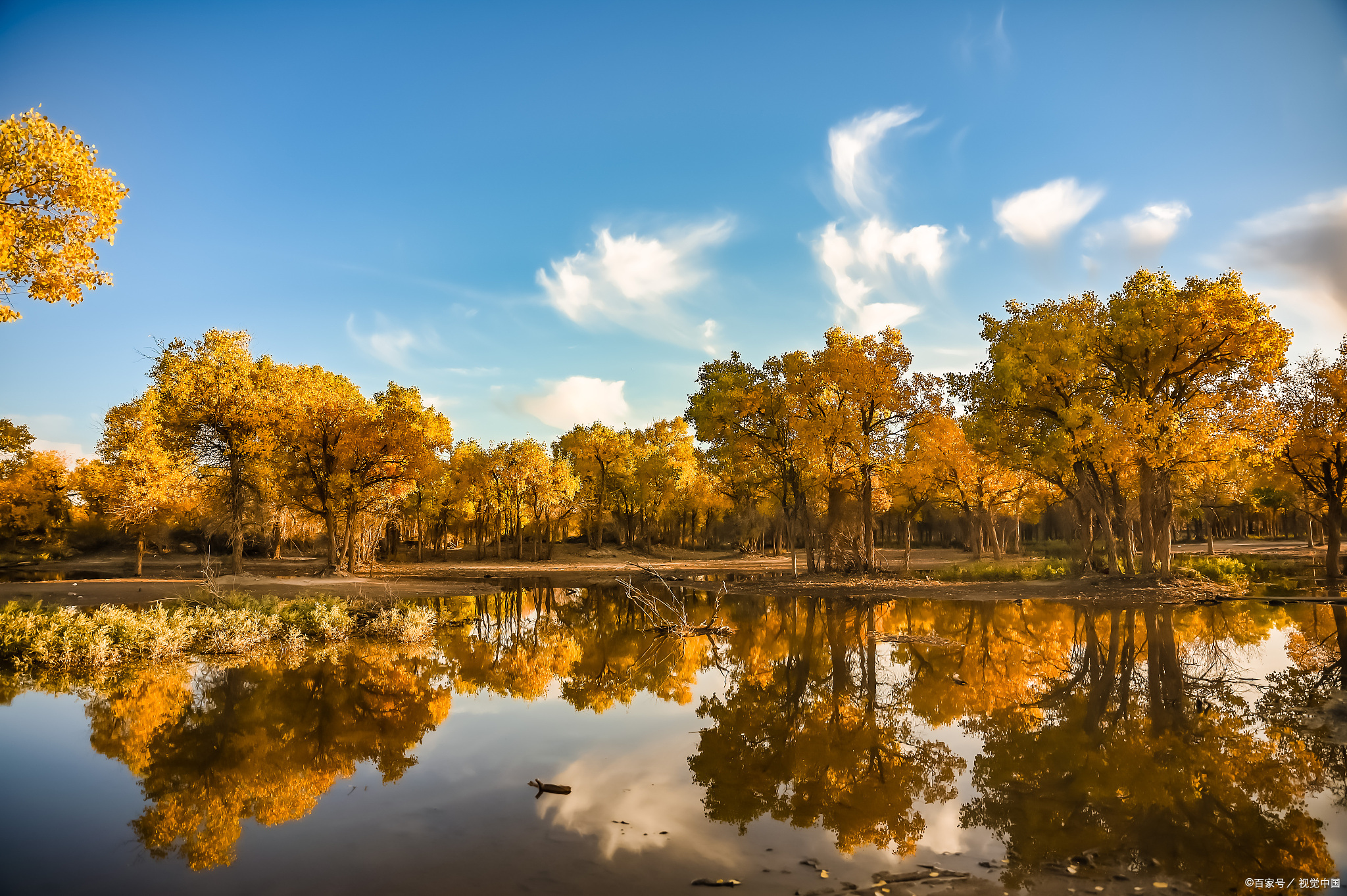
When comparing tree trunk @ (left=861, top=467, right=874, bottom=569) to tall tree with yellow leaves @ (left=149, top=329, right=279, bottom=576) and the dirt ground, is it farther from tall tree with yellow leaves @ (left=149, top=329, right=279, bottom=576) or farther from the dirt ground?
tall tree with yellow leaves @ (left=149, top=329, right=279, bottom=576)

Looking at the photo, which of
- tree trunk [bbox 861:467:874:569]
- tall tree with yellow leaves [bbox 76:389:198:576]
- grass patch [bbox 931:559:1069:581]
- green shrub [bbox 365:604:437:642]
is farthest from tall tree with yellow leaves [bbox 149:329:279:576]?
grass patch [bbox 931:559:1069:581]

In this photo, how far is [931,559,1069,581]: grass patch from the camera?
1328 inches

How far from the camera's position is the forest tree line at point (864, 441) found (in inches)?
1040

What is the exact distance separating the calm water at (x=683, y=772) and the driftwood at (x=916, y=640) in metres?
1.82

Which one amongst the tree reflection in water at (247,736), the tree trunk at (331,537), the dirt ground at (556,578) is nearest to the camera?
the tree reflection in water at (247,736)

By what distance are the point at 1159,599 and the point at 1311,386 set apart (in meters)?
13.5

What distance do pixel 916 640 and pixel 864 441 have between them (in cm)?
1607

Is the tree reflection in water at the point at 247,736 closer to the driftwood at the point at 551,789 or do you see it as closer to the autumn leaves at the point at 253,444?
the driftwood at the point at 551,789

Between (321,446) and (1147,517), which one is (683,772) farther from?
(321,446)

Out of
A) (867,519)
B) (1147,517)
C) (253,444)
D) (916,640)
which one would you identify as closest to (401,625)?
(916,640)

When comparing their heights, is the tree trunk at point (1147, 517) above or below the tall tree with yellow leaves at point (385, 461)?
below

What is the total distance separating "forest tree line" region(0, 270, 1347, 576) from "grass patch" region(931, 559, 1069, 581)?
1.85 meters

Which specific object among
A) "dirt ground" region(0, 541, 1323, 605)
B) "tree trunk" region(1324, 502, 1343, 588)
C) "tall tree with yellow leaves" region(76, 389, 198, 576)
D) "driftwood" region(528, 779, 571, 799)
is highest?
"tall tree with yellow leaves" region(76, 389, 198, 576)

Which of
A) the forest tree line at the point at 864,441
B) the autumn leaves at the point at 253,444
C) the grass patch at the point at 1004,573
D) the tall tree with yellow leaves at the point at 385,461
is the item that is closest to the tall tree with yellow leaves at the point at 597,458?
the forest tree line at the point at 864,441
